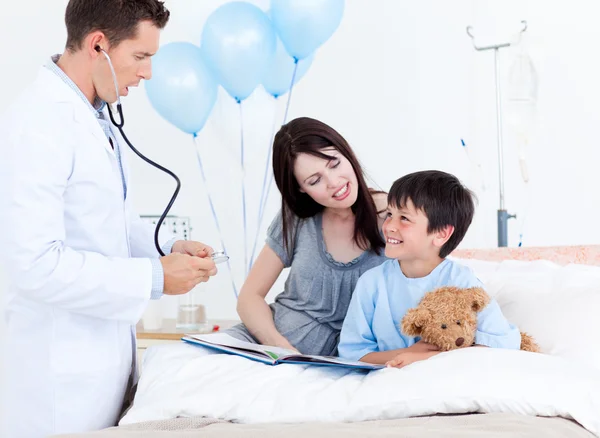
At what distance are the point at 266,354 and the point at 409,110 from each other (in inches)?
72.3

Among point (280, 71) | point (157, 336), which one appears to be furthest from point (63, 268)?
point (280, 71)

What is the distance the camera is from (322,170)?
6.25 feet

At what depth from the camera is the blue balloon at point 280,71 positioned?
284 cm

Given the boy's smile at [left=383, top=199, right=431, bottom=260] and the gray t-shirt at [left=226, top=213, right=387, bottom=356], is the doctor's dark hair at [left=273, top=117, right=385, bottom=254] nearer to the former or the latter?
the gray t-shirt at [left=226, top=213, right=387, bottom=356]

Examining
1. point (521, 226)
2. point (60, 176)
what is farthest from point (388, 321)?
point (521, 226)

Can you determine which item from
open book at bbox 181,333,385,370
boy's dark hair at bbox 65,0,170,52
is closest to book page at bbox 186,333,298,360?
open book at bbox 181,333,385,370

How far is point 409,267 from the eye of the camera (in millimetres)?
1800

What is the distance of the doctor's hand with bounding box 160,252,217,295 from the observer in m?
1.47

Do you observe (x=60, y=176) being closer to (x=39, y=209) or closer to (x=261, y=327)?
(x=39, y=209)

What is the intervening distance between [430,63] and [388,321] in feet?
5.73

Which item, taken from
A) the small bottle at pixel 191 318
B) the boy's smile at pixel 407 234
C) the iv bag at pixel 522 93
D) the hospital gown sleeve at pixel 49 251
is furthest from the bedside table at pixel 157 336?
the iv bag at pixel 522 93


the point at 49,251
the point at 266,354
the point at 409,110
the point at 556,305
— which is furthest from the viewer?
the point at 409,110

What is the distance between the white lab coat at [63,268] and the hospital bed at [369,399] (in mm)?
121

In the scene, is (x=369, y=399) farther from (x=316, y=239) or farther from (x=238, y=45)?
(x=238, y=45)
